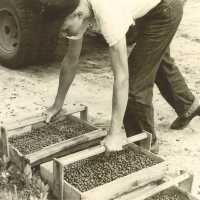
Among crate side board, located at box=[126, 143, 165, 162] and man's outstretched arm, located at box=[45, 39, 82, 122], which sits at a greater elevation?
man's outstretched arm, located at box=[45, 39, 82, 122]

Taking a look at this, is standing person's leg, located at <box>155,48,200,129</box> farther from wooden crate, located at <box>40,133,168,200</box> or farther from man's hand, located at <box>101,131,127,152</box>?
man's hand, located at <box>101,131,127,152</box>

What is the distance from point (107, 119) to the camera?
481 centimetres

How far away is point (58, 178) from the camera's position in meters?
3.29

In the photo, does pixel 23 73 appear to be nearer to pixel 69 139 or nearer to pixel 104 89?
pixel 104 89

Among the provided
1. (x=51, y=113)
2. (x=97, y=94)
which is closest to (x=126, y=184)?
(x=51, y=113)

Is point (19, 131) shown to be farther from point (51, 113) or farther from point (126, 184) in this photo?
point (126, 184)

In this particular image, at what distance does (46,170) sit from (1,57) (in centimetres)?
271

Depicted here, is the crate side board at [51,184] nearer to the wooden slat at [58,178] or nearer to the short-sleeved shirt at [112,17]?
the wooden slat at [58,178]

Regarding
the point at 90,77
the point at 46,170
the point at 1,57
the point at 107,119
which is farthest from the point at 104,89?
the point at 46,170

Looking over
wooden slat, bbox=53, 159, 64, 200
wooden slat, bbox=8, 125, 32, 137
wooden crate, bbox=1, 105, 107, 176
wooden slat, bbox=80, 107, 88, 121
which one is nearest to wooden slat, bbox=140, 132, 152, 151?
wooden crate, bbox=1, 105, 107, 176

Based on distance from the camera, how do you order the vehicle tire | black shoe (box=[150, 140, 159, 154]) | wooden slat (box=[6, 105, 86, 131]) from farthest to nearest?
the vehicle tire → black shoe (box=[150, 140, 159, 154]) → wooden slat (box=[6, 105, 86, 131])

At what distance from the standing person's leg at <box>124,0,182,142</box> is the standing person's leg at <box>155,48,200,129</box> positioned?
491 millimetres

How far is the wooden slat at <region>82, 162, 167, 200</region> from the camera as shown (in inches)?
126

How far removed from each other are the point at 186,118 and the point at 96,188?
1.61 meters
